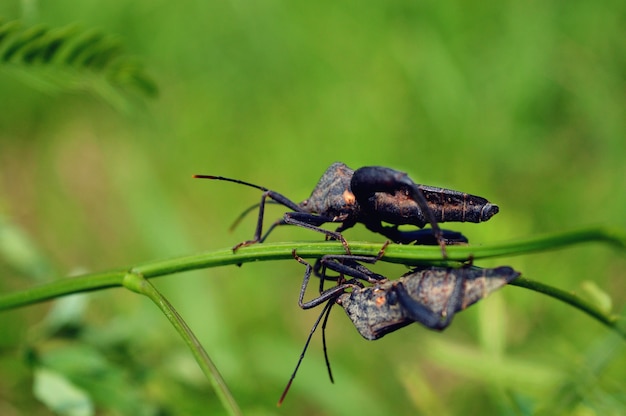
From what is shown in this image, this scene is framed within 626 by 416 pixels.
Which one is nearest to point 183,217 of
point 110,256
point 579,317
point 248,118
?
point 110,256

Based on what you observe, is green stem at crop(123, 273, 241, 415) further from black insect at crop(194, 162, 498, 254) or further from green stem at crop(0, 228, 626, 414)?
black insect at crop(194, 162, 498, 254)

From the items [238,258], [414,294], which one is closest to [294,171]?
[414,294]

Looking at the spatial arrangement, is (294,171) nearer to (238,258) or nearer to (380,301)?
(380,301)

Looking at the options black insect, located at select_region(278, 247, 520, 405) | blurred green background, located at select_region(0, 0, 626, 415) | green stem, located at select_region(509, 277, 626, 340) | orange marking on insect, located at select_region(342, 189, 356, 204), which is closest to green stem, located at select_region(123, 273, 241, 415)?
black insect, located at select_region(278, 247, 520, 405)

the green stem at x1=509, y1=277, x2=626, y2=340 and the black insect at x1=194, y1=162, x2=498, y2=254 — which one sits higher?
the black insect at x1=194, y1=162, x2=498, y2=254

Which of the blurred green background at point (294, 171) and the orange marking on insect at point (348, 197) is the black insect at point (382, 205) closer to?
the orange marking on insect at point (348, 197)
